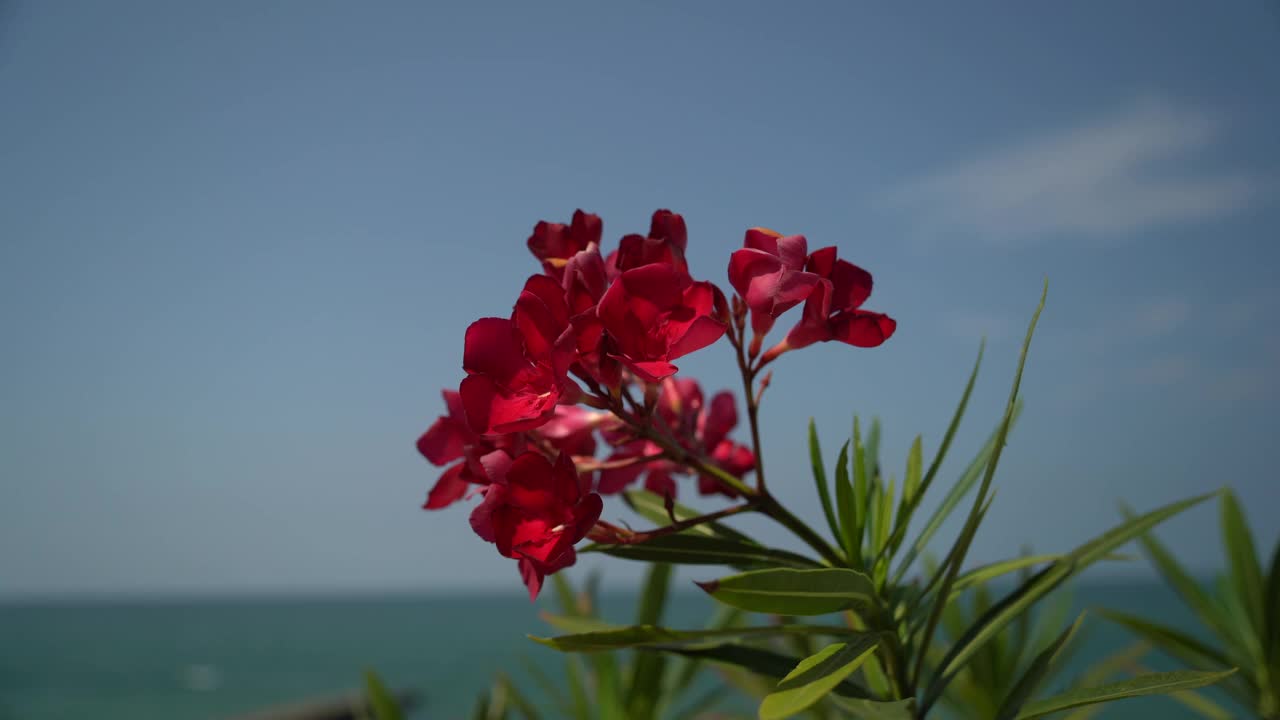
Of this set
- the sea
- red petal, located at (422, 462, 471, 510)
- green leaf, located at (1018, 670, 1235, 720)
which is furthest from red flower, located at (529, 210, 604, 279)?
the sea

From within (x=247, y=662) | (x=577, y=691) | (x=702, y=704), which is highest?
(x=577, y=691)

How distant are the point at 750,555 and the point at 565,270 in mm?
314

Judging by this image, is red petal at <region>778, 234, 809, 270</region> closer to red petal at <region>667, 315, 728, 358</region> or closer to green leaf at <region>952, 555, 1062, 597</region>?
red petal at <region>667, 315, 728, 358</region>

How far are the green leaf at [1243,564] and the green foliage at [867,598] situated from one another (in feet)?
3.21

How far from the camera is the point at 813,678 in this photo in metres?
0.60

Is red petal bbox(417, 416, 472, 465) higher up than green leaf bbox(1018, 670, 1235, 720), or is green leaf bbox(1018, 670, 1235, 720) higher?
red petal bbox(417, 416, 472, 465)

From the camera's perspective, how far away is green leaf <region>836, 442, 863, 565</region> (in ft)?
2.58

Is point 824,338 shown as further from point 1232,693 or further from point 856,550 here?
point 1232,693

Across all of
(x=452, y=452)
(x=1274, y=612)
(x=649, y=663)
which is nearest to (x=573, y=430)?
(x=452, y=452)

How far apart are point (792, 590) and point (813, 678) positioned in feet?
0.22

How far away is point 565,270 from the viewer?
0.67m

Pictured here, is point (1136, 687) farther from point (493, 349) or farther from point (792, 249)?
point (493, 349)

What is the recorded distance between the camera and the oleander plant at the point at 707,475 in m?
0.62

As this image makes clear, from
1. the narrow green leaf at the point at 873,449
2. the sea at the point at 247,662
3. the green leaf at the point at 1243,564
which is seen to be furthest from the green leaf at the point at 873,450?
the sea at the point at 247,662
